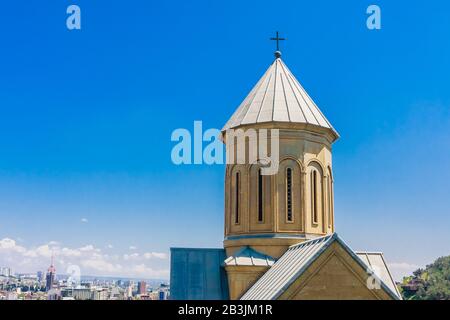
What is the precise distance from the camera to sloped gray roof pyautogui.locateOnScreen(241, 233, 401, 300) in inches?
577

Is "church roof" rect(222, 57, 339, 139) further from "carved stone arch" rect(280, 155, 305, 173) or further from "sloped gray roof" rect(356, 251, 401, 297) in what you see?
"sloped gray roof" rect(356, 251, 401, 297)

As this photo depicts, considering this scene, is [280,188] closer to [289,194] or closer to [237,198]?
[289,194]

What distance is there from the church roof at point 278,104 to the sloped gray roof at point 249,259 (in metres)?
5.50

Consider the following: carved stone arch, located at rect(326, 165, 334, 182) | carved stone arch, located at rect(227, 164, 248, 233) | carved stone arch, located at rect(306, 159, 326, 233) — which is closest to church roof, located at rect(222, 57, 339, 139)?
carved stone arch, located at rect(326, 165, 334, 182)

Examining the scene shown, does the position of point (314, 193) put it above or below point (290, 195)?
above

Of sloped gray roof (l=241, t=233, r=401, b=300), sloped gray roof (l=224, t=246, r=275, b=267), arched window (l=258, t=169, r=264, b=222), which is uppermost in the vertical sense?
arched window (l=258, t=169, r=264, b=222)

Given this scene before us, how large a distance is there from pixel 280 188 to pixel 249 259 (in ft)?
10.7

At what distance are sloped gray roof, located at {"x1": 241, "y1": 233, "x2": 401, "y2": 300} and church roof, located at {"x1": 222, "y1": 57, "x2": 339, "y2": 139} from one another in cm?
633

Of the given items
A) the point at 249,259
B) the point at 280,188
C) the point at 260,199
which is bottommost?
the point at 249,259

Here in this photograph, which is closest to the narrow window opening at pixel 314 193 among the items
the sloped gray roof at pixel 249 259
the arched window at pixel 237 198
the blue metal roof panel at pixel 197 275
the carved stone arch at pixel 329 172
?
the carved stone arch at pixel 329 172

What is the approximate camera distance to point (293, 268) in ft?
52.1

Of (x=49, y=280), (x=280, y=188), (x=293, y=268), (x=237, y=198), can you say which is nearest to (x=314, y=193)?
(x=280, y=188)
